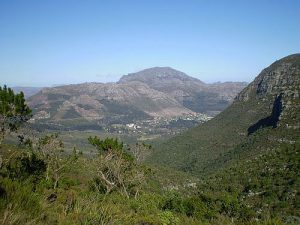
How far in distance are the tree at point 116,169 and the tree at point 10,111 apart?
11.9m

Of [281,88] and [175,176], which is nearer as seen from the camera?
[175,176]

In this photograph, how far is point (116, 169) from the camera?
42.8 metres

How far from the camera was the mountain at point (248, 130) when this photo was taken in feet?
290

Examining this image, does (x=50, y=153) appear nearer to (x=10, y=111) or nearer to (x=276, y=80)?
(x=10, y=111)

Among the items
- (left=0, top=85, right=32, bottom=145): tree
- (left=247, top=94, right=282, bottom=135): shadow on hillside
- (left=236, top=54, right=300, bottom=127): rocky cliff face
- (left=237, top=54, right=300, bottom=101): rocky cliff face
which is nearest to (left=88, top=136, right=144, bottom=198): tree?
(left=0, top=85, right=32, bottom=145): tree

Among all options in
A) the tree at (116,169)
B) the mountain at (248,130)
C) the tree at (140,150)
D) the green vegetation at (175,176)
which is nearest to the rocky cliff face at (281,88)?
the mountain at (248,130)

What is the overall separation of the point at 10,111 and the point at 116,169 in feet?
49.9

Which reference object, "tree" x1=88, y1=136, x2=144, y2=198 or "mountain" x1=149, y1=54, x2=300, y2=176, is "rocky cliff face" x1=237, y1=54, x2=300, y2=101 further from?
"tree" x1=88, y1=136, x2=144, y2=198

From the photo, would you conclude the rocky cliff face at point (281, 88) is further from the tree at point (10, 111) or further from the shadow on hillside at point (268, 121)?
the tree at point (10, 111)

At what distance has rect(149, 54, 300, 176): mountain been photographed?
88.3 metres

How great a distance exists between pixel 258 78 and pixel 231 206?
138981mm

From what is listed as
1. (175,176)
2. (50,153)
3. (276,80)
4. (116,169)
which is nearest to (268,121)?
(276,80)

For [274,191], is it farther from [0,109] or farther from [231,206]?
[0,109]

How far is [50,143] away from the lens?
41875 mm
